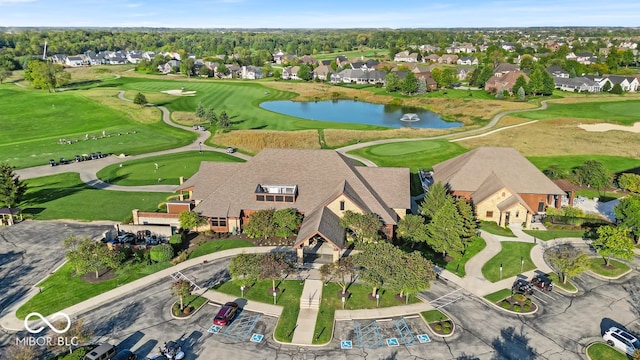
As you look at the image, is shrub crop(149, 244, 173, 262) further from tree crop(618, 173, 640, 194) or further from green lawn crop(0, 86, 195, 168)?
tree crop(618, 173, 640, 194)

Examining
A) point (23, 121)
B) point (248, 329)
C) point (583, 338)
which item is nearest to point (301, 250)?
point (248, 329)

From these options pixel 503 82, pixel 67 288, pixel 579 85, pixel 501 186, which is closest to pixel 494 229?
pixel 501 186

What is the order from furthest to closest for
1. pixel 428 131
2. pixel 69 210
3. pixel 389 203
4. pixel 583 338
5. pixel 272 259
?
pixel 428 131 < pixel 69 210 < pixel 389 203 < pixel 272 259 < pixel 583 338

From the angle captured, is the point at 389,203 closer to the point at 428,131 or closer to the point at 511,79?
the point at 428,131

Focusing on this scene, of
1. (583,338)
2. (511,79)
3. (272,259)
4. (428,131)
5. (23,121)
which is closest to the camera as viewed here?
(583,338)

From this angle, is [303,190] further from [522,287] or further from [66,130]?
[66,130]

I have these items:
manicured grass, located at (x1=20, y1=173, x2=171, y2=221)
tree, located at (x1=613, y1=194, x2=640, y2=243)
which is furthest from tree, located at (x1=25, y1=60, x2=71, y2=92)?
tree, located at (x1=613, y1=194, x2=640, y2=243)
